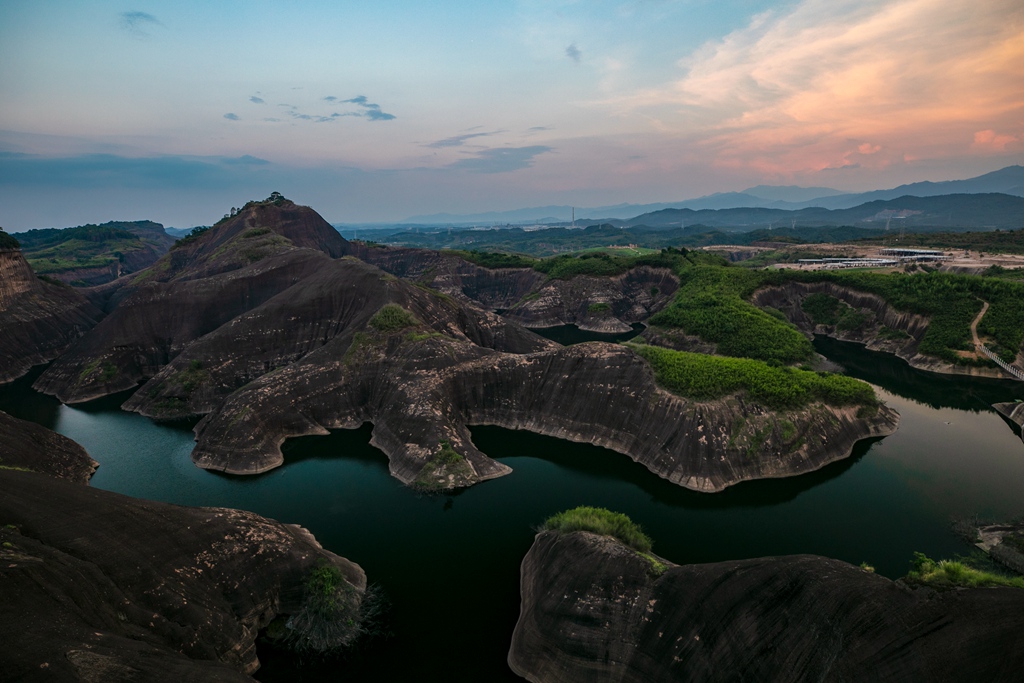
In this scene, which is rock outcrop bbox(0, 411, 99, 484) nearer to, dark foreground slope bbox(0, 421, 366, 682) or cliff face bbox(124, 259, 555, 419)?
cliff face bbox(124, 259, 555, 419)

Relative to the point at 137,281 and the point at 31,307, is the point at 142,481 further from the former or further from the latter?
the point at 137,281

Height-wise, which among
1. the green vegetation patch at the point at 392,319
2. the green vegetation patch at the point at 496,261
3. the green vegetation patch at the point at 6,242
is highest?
the green vegetation patch at the point at 6,242

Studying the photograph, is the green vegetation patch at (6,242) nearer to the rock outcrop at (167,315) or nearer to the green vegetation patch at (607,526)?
the rock outcrop at (167,315)

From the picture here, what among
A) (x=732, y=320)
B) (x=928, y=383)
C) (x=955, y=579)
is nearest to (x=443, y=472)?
(x=955, y=579)

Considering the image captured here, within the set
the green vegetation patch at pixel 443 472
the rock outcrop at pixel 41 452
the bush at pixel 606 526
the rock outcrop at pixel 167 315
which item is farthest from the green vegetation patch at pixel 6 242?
the bush at pixel 606 526

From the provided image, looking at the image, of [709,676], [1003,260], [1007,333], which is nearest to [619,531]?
[709,676]

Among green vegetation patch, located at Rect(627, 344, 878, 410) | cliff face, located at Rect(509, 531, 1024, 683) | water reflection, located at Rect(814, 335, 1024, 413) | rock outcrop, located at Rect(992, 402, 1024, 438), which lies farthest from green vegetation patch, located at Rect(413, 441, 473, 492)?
water reflection, located at Rect(814, 335, 1024, 413)

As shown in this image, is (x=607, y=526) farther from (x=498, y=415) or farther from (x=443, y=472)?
(x=498, y=415)
